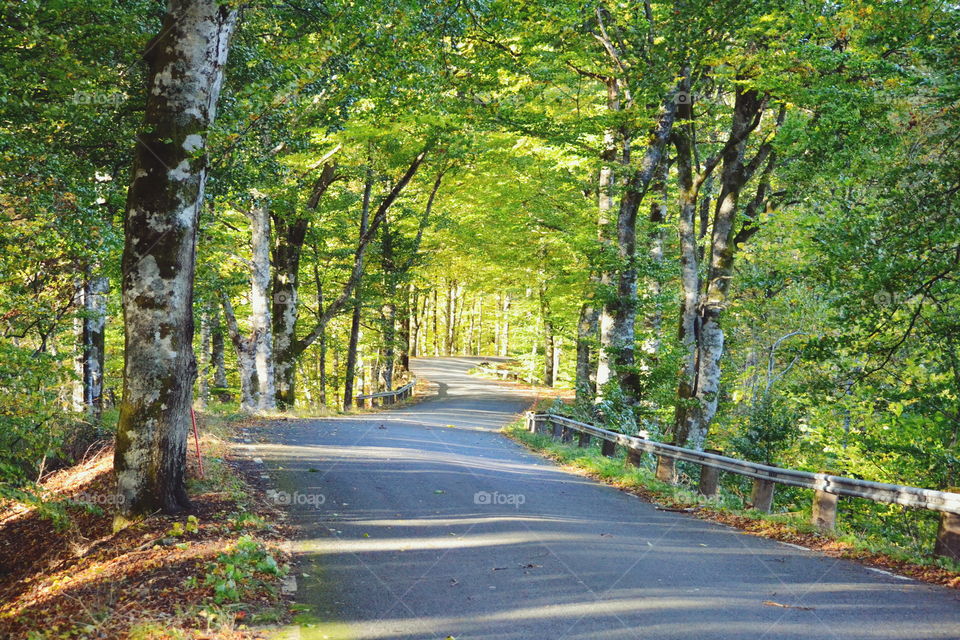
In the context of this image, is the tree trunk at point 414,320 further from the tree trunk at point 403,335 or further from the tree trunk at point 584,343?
the tree trunk at point 584,343

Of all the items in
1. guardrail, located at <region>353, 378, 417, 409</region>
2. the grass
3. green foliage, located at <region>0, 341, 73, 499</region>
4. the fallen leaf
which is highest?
green foliage, located at <region>0, 341, 73, 499</region>

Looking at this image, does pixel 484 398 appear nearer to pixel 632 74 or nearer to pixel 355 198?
pixel 355 198

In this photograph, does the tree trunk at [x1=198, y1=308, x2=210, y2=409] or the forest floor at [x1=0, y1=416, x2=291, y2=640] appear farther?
the tree trunk at [x1=198, y1=308, x2=210, y2=409]

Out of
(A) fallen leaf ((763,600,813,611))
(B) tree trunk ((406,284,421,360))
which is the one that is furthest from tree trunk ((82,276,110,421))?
(B) tree trunk ((406,284,421,360))

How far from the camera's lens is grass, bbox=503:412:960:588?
22.4ft

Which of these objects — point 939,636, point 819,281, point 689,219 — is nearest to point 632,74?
point 689,219

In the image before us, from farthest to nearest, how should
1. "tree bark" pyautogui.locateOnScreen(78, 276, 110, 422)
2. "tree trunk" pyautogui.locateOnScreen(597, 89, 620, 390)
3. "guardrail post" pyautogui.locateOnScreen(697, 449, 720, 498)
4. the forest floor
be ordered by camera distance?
"tree trunk" pyautogui.locateOnScreen(597, 89, 620, 390)
"tree bark" pyautogui.locateOnScreen(78, 276, 110, 422)
"guardrail post" pyautogui.locateOnScreen(697, 449, 720, 498)
the forest floor

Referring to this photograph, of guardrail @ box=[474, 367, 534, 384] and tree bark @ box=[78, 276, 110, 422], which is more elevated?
tree bark @ box=[78, 276, 110, 422]

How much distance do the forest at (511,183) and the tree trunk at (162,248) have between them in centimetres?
3

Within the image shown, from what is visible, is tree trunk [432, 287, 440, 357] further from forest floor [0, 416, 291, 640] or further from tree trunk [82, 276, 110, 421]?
forest floor [0, 416, 291, 640]

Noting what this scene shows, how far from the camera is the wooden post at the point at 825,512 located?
812 cm

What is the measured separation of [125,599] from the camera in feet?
17.6

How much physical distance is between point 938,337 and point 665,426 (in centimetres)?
1531

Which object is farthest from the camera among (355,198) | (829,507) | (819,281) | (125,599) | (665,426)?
(355,198)
